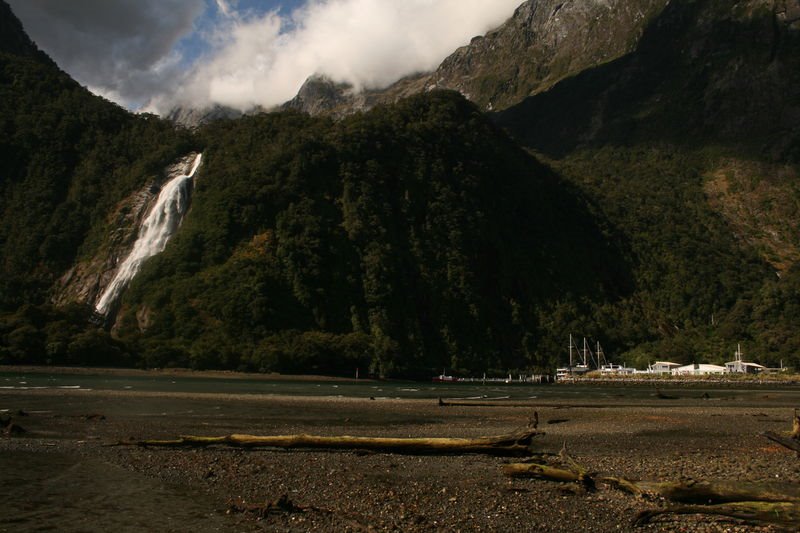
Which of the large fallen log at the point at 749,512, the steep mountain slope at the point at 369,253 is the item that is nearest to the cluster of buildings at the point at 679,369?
the steep mountain slope at the point at 369,253

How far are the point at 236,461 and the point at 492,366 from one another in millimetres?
114999

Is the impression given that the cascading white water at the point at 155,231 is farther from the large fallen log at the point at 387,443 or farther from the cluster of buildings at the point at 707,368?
the large fallen log at the point at 387,443

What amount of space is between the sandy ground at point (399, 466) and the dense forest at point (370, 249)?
73999 mm

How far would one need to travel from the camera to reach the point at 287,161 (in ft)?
484

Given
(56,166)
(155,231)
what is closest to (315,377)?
(155,231)

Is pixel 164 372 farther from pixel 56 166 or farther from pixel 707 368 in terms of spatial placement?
pixel 707 368

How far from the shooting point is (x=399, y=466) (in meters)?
18.5

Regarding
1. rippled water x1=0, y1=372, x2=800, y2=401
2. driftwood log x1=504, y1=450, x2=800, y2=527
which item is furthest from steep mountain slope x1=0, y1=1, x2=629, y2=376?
driftwood log x1=504, y1=450, x2=800, y2=527

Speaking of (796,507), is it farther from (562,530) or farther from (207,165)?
(207,165)

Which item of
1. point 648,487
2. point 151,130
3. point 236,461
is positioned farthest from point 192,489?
point 151,130

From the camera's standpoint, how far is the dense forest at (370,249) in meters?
114

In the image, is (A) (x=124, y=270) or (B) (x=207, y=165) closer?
(A) (x=124, y=270)

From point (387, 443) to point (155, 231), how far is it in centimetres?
12877

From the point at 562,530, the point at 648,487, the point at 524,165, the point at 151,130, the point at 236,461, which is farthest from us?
the point at 524,165
